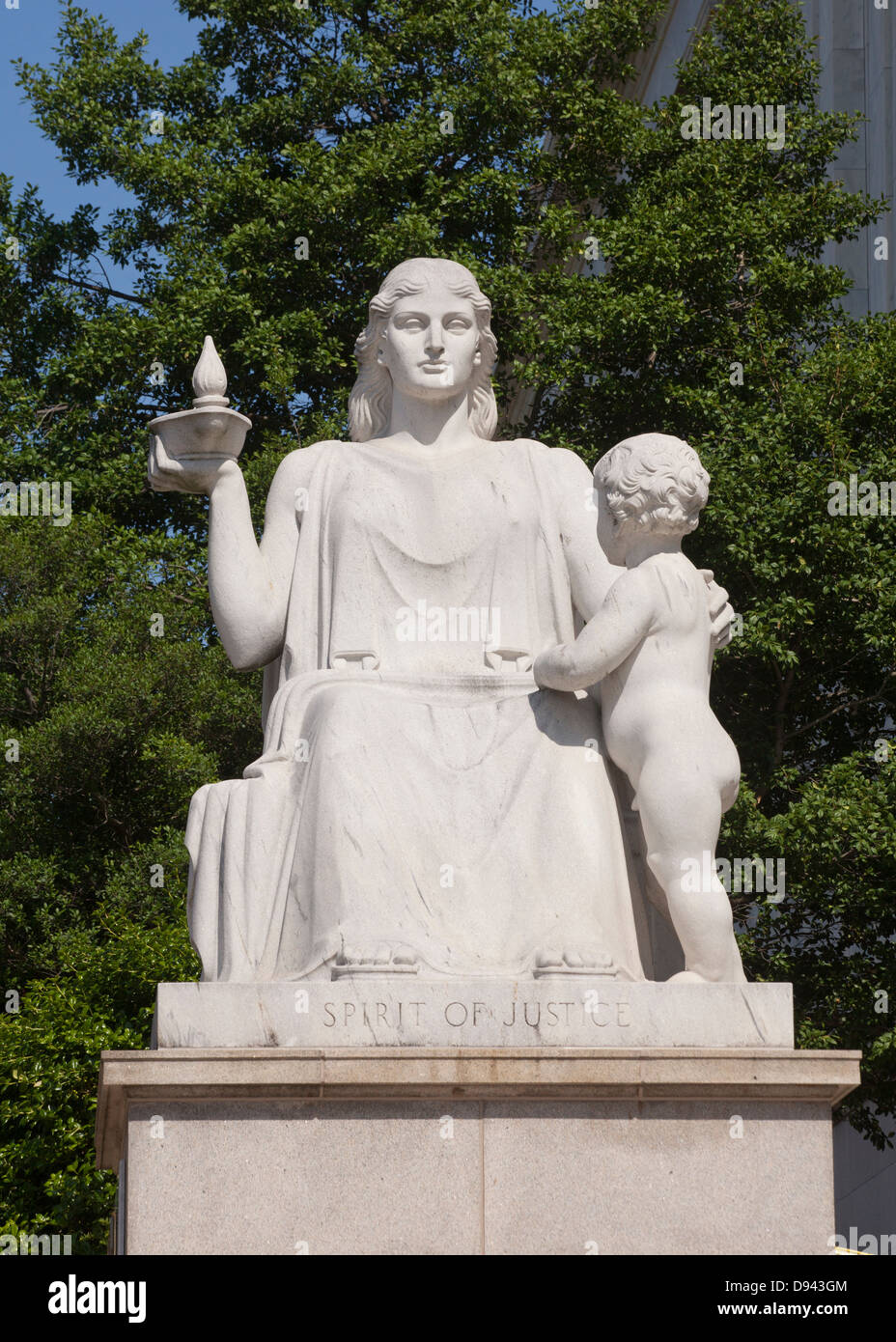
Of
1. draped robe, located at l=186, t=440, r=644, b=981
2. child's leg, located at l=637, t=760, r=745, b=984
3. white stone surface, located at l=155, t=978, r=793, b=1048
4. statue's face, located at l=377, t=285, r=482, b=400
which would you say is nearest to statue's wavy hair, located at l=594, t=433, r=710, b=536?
draped robe, located at l=186, t=440, r=644, b=981

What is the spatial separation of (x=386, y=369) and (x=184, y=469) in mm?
1117

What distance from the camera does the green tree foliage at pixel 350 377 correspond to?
13766 millimetres

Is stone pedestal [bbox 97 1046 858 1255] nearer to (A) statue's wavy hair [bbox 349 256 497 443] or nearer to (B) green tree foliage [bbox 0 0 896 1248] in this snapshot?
(A) statue's wavy hair [bbox 349 256 497 443]

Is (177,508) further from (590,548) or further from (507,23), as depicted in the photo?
(590,548)

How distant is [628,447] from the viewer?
293 inches

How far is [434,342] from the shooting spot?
26.9 ft

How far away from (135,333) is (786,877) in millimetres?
6841

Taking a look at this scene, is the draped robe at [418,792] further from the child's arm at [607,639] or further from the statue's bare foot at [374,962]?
the child's arm at [607,639]

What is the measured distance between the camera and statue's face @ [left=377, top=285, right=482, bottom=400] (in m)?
8.20

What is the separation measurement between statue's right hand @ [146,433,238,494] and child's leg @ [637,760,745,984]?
6.41ft

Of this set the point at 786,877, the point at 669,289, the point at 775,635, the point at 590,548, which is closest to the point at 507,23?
the point at 669,289

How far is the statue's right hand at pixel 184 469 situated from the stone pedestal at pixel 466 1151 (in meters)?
2.32

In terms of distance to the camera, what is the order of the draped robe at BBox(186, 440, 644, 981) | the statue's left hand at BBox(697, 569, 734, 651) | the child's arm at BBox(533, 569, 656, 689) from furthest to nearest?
the statue's left hand at BBox(697, 569, 734, 651)
the child's arm at BBox(533, 569, 656, 689)
the draped robe at BBox(186, 440, 644, 981)

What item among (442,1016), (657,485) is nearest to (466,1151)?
(442,1016)
